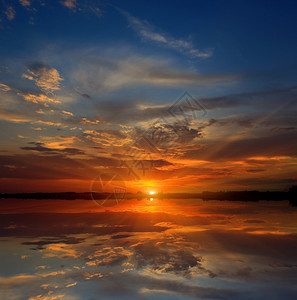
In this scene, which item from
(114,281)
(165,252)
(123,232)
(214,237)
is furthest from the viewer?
(123,232)

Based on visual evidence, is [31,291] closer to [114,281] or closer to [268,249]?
[114,281]

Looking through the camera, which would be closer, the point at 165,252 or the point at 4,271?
the point at 4,271

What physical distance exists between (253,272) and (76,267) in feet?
18.7

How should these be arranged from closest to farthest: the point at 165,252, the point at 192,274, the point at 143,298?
the point at 143,298, the point at 192,274, the point at 165,252

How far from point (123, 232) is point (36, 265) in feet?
23.9

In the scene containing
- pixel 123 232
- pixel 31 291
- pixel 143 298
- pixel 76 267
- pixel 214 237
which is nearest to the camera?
pixel 143 298

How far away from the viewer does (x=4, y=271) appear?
915cm

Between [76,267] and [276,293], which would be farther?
[76,267]

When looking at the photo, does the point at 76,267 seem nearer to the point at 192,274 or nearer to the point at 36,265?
the point at 36,265

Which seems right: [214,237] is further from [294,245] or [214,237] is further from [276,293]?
[276,293]

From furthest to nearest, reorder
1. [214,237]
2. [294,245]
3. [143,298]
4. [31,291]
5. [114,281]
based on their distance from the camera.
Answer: [214,237], [294,245], [114,281], [31,291], [143,298]

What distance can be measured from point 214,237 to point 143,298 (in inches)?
342

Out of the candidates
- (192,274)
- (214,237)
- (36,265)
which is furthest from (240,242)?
(36,265)

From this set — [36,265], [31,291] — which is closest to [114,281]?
[31,291]
